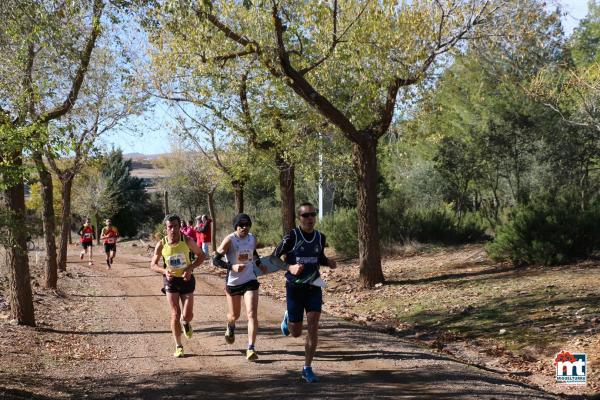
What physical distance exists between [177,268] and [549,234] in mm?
9575

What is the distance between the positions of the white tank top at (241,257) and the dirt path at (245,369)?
1.10m

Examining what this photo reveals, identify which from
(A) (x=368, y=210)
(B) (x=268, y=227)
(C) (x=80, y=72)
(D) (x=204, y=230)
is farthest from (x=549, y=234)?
(B) (x=268, y=227)

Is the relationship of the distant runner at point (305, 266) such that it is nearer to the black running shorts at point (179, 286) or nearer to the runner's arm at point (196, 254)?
the runner's arm at point (196, 254)

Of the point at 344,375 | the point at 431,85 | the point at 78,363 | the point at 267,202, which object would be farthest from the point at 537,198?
the point at 267,202

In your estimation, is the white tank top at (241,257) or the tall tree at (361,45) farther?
the tall tree at (361,45)

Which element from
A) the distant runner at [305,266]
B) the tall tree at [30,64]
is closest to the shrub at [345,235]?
the tall tree at [30,64]

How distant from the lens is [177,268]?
8.76 metres

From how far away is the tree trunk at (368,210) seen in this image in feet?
49.9

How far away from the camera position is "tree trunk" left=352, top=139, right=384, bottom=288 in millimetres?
15219

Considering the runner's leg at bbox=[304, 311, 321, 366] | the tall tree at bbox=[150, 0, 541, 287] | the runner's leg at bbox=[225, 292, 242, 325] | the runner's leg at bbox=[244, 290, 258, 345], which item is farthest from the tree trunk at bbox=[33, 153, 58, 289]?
the runner's leg at bbox=[304, 311, 321, 366]

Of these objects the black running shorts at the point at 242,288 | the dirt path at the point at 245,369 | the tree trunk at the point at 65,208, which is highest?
the tree trunk at the point at 65,208

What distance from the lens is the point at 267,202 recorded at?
4244 centimetres

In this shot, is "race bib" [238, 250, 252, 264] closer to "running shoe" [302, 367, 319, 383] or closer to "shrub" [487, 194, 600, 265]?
"running shoe" [302, 367, 319, 383]

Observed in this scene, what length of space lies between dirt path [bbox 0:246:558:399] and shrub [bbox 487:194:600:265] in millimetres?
5492
